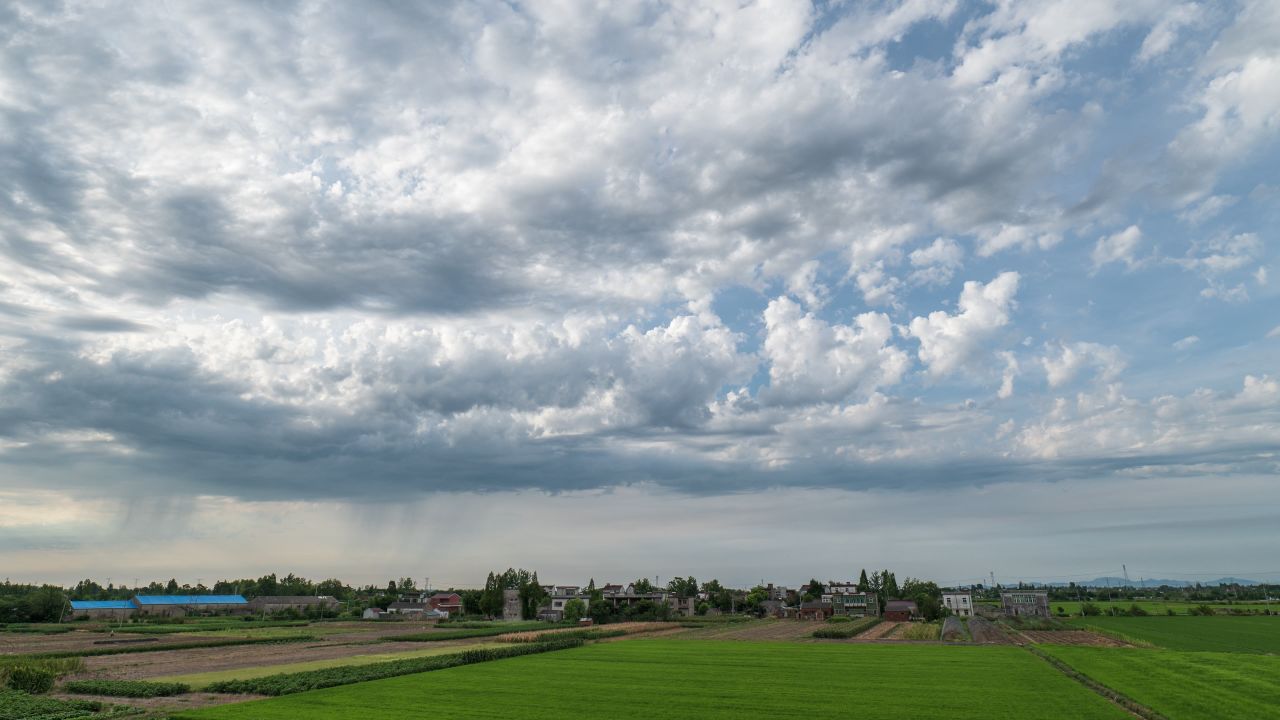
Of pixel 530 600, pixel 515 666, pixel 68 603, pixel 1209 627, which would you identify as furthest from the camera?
pixel 530 600

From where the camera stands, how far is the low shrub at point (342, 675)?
47938mm

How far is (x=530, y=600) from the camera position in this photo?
598ft

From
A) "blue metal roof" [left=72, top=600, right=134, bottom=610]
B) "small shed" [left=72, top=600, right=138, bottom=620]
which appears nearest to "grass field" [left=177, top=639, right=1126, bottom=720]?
"small shed" [left=72, top=600, right=138, bottom=620]

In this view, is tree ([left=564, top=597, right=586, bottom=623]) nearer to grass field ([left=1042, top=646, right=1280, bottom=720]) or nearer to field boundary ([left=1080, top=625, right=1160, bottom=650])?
field boundary ([left=1080, top=625, right=1160, bottom=650])

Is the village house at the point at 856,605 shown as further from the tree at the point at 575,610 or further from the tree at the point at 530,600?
the tree at the point at 530,600

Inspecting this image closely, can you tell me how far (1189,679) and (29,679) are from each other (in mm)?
79735

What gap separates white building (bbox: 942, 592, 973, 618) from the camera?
16900 centimetres

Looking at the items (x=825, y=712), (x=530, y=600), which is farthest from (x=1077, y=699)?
(x=530, y=600)

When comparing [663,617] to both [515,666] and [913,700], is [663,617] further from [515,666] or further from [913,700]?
[913,700]

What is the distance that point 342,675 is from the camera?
54.4m

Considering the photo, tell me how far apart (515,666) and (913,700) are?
118 ft

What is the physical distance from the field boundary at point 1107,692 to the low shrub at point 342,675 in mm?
49692

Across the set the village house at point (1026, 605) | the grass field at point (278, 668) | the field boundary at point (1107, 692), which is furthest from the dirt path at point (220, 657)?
the village house at point (1026, 605)

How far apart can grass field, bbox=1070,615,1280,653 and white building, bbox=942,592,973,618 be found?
92.8 ft
